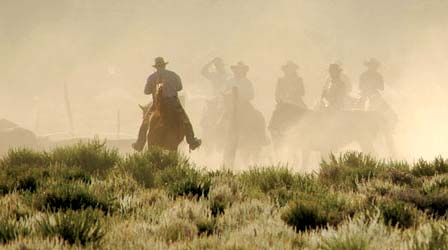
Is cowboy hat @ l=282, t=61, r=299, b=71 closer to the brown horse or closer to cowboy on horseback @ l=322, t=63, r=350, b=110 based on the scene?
cowboy on horseback @ l=322, t=63, r=350, b=110

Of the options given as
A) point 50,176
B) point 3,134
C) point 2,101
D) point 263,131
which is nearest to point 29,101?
point 2,101

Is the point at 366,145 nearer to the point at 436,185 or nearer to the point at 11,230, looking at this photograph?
the point at 436,185

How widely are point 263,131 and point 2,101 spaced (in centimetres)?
14673

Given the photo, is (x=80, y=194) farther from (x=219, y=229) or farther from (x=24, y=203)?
(x=219, y=229)

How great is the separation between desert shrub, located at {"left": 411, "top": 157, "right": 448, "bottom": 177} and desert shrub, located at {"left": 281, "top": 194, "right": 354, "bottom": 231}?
3325 millimetres

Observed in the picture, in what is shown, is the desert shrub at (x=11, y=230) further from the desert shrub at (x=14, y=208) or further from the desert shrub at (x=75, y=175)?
the desert shrub at (x=75, y=175)

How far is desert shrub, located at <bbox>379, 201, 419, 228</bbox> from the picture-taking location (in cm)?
556

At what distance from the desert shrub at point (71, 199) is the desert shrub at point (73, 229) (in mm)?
1075

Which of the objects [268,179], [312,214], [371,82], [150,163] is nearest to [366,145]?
[371,82]

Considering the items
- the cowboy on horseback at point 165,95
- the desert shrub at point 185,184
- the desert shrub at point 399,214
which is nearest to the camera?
the desert shrub at point 399,214

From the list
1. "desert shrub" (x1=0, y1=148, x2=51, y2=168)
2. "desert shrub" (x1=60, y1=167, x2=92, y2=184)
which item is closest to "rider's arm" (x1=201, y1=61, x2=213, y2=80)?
"desert shrub" (x1=0, y1=148, x2=51, y2=168)

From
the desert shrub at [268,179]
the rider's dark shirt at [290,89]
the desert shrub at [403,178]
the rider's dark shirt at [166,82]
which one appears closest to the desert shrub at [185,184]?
the desert shrub at [268,179]

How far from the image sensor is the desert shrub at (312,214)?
5.61 metres

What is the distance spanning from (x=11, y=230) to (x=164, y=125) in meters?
8.66
